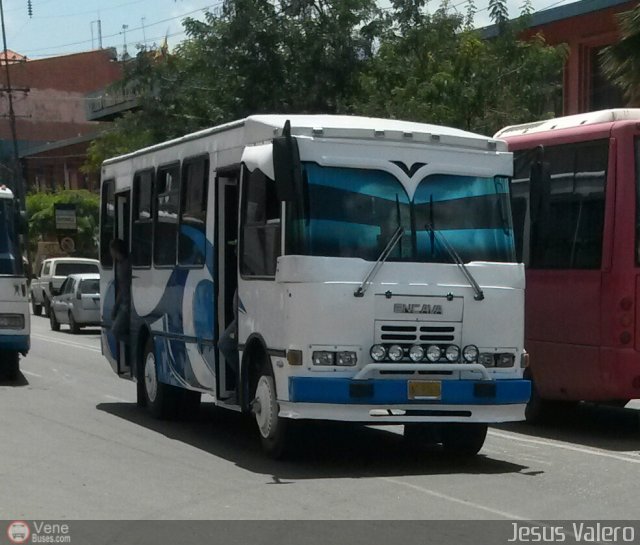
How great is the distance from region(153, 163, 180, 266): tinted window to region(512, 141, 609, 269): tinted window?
3570 millimetres

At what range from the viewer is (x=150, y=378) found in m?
15.6

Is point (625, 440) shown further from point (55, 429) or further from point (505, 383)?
point (55, 429)

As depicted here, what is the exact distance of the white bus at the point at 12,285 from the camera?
781 inches

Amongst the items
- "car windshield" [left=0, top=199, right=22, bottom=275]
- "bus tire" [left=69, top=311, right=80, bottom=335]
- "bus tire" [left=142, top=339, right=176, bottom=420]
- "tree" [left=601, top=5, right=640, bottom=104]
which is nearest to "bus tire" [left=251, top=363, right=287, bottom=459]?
"bus tire" [left=142, top=339, right=176, bottom=420]

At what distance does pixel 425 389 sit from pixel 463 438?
1.32m

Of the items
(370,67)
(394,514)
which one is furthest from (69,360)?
(394,514)

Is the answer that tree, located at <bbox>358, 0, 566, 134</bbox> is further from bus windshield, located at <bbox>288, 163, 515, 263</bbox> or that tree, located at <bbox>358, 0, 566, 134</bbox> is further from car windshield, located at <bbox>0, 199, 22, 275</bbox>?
bus windshield, located at <bbox>288, 163, 515, 263</bbox>

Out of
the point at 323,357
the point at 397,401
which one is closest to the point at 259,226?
the point at 323,357

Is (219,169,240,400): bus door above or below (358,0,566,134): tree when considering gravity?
below

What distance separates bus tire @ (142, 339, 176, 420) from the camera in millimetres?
Result: 15203

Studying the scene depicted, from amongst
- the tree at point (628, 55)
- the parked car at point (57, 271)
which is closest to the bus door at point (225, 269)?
the tree at point (628, 55)

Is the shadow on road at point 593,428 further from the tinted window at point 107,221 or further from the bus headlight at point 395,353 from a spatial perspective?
the tinted window at point 107,221

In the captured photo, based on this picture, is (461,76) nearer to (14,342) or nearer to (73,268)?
(14,342)
